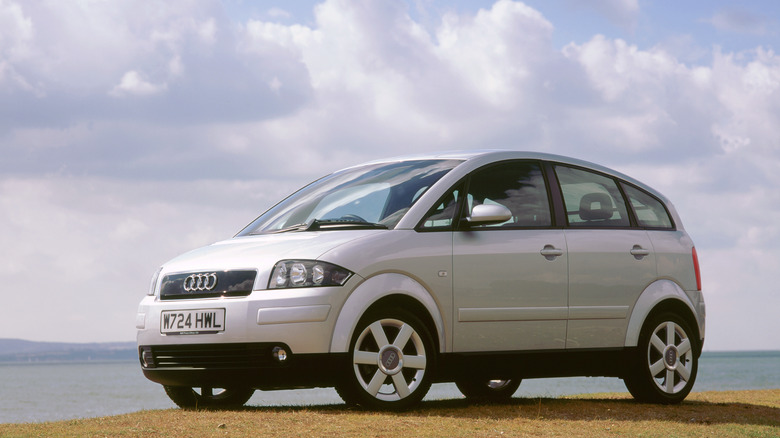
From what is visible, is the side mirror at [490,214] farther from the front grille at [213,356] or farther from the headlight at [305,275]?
the front grille at [213,356]

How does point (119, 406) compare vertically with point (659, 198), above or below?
below

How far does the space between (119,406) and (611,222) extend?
5611 cm

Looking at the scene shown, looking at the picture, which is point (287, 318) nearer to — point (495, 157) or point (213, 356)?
point (213, 356)

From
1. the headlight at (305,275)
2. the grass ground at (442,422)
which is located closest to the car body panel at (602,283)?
the grass ground at (442,422)

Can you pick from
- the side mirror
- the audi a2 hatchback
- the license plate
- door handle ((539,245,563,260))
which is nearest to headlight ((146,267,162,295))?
the audi a2 hatchback

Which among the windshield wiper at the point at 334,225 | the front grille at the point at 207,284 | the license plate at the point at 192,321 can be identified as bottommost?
the license plate at the point at 192,321

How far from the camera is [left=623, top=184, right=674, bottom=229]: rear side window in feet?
31.2

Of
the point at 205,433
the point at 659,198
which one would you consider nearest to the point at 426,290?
the point at 205,433

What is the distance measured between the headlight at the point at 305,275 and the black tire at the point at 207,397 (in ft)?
5.59

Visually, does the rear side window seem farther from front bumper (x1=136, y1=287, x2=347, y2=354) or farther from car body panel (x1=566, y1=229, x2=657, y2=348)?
front bumper (x1=136, y1=287, x2=347, y2=354)

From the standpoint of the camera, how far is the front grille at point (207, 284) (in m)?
7.29

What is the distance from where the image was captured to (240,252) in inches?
299

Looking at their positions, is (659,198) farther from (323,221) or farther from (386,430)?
(386,430)

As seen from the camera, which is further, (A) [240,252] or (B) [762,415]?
(B) [762,415]
